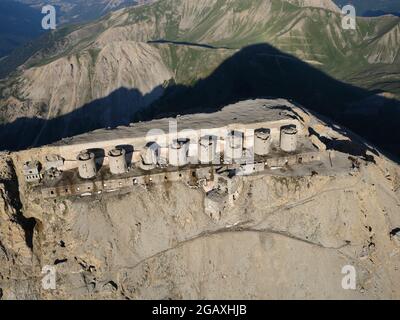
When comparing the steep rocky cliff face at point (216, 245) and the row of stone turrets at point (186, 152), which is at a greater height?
the row of stone turrets at point (186, 152)

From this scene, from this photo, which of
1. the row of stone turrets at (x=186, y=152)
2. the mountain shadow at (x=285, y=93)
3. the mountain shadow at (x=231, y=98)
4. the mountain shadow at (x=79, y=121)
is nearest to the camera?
the row of stone turrets at (x=186, y=152)

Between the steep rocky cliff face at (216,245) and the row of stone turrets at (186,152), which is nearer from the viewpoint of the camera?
the steep rocky cliff face at (216,245)

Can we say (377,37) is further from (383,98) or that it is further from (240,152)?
(240,152)

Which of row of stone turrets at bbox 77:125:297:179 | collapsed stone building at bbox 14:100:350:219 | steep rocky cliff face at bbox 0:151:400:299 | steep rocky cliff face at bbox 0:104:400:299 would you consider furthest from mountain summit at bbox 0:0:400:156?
steep rocky cliff face at bbox 0:104:400:299

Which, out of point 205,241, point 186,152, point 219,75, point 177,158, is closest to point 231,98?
point 219,75

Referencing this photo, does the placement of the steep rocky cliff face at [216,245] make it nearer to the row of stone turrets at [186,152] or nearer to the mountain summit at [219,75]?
the row of stone turrets at [186,152]

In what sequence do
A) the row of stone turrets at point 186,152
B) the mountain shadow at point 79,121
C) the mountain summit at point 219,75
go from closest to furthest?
1. the row of stone turrets at point 186,152
2. the mountain summit at point 219,75
3. the mountain shadow at point 79,121

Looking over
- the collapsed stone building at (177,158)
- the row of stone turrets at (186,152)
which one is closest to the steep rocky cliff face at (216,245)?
the collapsed stone building at (177,158)
